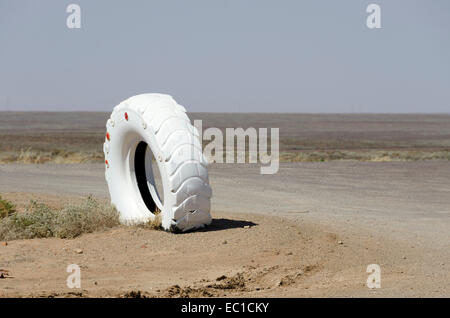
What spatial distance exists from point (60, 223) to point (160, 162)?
2.07 m

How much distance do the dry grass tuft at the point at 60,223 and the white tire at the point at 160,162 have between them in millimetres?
416

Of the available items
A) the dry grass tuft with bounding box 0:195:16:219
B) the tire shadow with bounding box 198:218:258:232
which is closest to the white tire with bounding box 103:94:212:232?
the tire shadow with bounding box 198:218:258:232

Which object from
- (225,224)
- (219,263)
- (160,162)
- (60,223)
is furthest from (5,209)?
(219,263)

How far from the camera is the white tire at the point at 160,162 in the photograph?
9766mm

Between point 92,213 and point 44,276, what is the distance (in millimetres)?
2628

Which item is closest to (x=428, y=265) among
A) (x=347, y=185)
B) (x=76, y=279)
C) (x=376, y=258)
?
(x=376, y=258)

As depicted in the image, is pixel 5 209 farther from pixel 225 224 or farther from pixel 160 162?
pixel 225 224

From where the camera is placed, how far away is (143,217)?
11133 millimetres

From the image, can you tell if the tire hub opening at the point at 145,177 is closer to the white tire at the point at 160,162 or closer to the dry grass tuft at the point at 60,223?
the white tire at the point at 160,162

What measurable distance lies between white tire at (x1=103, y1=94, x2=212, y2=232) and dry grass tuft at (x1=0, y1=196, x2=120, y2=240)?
42cm

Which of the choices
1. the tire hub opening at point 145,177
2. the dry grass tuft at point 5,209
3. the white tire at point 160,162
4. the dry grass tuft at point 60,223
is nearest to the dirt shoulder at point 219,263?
the dry grass tuft at point 60,223

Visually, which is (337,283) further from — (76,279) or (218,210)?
(218,210)

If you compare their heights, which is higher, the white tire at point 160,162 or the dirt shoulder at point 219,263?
the white tire at point 160,162

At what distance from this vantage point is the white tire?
9766mm
